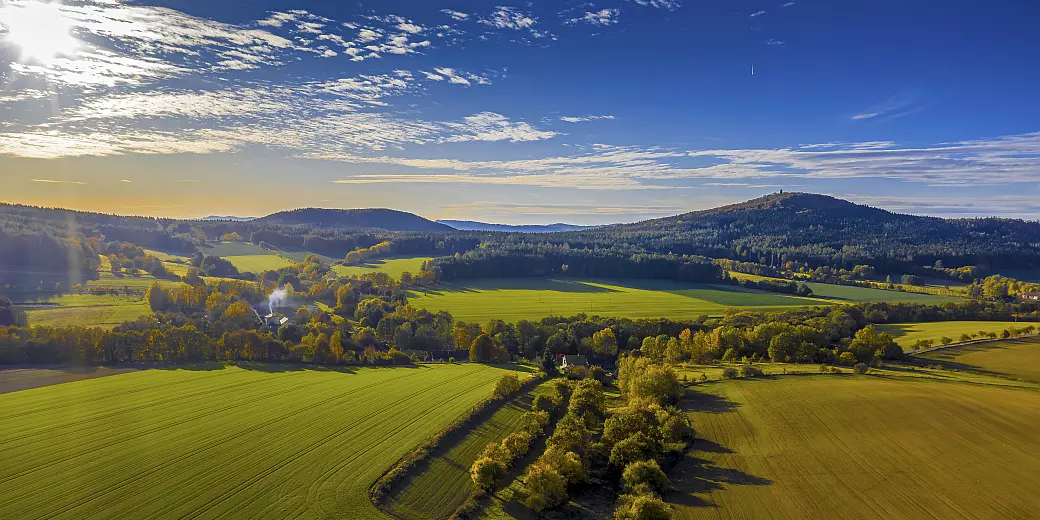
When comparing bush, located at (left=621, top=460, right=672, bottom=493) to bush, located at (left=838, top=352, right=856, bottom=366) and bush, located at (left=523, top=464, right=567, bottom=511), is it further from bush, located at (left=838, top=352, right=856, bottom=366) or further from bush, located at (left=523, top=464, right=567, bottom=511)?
bush, located at (left=838, top=352, right=856, bottom=366)

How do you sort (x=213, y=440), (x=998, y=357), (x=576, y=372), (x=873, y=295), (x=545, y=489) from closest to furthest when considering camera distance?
1. (x=545, y=489)
2. (x=213, y=440)
3. (x=998, y=357)
4. (x=576, y=372)
5. (x=873, y=295)

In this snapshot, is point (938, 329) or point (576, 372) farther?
point (938, 329)

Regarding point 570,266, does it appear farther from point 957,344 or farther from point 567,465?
point 567,465

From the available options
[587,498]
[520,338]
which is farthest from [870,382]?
[520,338]

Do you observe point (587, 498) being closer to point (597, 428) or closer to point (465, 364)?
point (597, 428)

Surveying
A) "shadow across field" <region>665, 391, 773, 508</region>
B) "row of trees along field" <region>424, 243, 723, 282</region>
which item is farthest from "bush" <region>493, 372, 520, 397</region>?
"row of trees along field" <region>424, 243, 723, 282</region>

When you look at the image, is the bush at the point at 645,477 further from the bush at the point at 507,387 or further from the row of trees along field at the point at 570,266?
the row of trees along field at the point at 570,266

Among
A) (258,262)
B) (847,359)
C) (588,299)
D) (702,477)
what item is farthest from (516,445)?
(258,262)

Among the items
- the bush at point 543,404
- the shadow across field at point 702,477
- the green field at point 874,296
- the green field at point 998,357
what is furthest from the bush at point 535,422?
the green field at point 874,296
